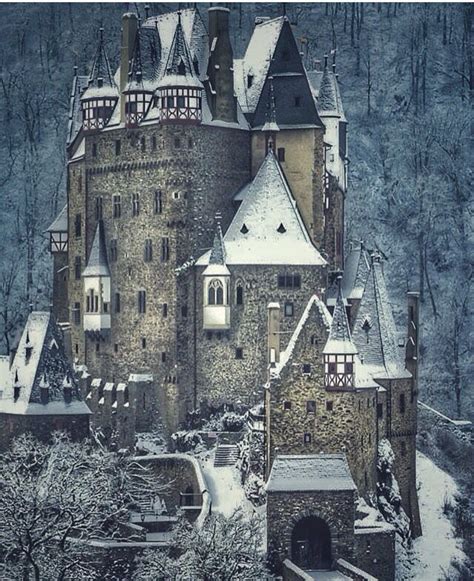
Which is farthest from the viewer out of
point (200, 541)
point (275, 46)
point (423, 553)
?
point (275, 46)

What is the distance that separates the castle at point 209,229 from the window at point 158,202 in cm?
4

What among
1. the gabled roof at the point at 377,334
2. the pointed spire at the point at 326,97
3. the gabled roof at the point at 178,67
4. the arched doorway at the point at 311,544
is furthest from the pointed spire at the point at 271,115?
the arched doorway at the point at 311,544

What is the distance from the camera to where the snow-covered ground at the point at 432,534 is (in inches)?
2479

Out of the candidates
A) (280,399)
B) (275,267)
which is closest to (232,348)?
(275,267)

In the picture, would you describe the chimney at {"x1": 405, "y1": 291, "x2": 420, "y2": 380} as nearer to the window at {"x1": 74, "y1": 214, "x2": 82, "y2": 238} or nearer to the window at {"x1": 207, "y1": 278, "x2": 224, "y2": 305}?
the window at {"x1": 207, "y1": 278, "x2": 224, "y2": 305}

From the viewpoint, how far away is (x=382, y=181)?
234 feet

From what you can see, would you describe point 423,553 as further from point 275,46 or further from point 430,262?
point 275,46

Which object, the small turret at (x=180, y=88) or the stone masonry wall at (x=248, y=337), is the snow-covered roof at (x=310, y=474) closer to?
the stone masonry wall at (x=248, y=337)

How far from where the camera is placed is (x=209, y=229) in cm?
6762

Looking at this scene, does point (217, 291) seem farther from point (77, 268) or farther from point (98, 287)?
point (77, 268)

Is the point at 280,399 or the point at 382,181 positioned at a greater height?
the point at 382,181

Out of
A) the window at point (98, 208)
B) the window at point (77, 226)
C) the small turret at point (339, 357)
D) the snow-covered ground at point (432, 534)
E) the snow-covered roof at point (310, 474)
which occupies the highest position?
the window at point (98, 208)

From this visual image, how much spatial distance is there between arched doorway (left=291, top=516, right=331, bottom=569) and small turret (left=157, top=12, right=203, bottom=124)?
1324 centimetres

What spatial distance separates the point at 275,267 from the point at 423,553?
886 cm
